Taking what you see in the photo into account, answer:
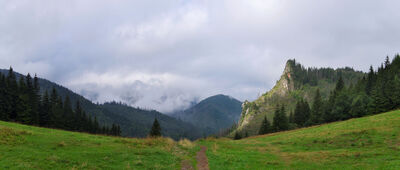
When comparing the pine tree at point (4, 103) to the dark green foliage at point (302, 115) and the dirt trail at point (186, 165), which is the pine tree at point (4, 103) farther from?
the dark green foliage at point (302, 115)

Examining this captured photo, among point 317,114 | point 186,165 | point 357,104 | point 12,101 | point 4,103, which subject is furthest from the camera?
point 317,114

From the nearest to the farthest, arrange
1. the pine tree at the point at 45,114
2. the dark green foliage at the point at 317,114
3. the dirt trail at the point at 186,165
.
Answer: the dirt trail at the point at 186,165 < the pine tree at the point at 45,114 < the dark green foliage at the point at 317,114

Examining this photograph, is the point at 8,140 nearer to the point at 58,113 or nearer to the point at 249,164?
the point at 249,164

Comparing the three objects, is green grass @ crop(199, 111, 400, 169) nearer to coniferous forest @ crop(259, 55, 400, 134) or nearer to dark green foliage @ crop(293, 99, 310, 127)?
coniferous forest @ crop(259, 55, 400, 134)

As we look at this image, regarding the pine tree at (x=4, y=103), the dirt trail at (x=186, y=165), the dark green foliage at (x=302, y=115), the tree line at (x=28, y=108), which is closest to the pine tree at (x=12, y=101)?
the tree line at (x=28, y=108)

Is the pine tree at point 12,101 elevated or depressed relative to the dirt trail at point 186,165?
elevated

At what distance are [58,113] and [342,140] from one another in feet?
297

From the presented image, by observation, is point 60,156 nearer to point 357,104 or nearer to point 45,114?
point 45,114

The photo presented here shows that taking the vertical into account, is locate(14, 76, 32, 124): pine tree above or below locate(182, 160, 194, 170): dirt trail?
above

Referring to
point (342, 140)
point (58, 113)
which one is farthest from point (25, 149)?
point (58, 113)

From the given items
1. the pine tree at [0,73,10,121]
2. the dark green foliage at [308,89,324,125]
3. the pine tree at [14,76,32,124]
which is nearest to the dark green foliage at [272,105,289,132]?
the dark green foliage at [308,89,324,125]

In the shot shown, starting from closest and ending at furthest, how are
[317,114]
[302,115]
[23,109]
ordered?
[23,109]
[317,114]
[302,115]

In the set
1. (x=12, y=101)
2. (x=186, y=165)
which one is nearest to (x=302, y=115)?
(x=186, y=165)

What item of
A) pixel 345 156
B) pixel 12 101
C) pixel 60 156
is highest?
pixel 12 101
